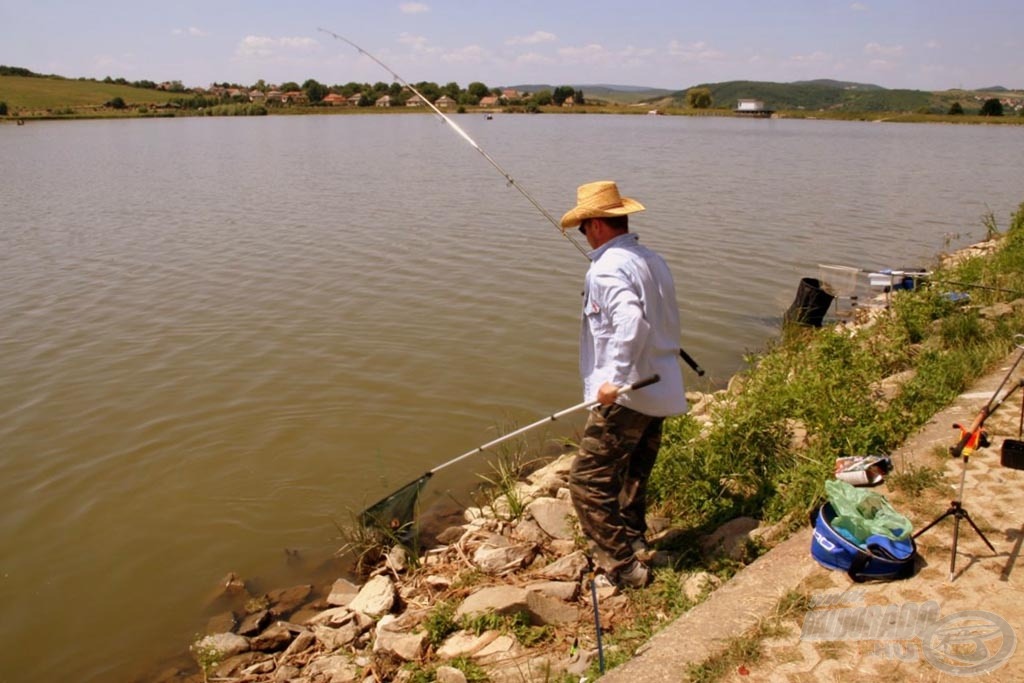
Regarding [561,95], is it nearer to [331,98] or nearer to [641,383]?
[331,98]

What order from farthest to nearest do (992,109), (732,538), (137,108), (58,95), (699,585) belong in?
1. (992,109)
2. (137,108)
3. (58,95)
4. (732,538)
5. (699,585)

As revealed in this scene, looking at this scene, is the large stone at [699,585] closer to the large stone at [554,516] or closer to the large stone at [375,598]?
the large stone at [554,516]

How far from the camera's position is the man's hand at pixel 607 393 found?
11.4 ft

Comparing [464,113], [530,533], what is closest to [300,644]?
[530,533]

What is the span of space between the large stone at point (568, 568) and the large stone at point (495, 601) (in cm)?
27

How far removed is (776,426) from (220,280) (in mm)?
9479

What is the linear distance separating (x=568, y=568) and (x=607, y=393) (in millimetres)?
1295

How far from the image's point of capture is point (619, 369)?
3549 mm

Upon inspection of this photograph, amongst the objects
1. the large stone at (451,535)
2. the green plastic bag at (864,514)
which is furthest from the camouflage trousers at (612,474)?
the large stone at (451,535)

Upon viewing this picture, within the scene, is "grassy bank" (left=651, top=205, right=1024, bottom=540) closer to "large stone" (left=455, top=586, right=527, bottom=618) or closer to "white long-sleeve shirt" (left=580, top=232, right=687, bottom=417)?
"white long-sleeve shirt" (left=580, top=232, right=687, bottom=417)

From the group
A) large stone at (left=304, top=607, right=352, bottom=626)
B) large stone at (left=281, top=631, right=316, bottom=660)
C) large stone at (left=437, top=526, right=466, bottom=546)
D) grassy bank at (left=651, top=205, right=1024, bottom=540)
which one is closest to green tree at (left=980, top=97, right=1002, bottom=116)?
grassy bank at (left=651, top=205, right=1024, bottom=540)

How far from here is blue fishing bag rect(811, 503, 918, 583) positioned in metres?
3.36

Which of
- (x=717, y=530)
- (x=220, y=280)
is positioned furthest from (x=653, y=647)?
(x=220, y=280)

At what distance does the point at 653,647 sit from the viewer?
3152 millimetres
